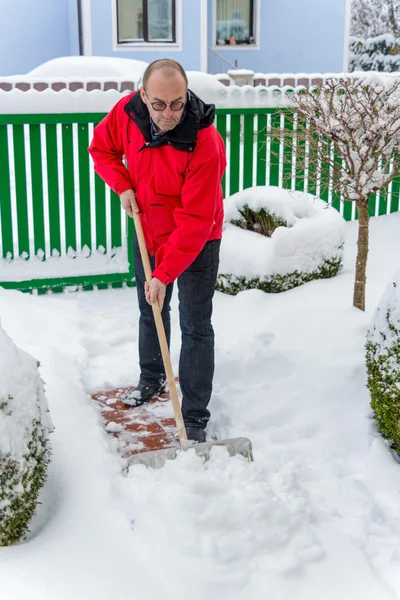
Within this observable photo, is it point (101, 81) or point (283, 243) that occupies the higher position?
point (101, 81)

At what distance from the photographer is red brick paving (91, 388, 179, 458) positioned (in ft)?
11.6

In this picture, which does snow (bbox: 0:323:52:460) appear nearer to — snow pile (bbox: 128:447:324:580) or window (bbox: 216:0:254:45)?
snow pile (bbox: 128:447:324:580)

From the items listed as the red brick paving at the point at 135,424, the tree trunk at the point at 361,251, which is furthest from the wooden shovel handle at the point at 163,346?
the tree trunk at the point at 361,251

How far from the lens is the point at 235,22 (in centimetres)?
1736

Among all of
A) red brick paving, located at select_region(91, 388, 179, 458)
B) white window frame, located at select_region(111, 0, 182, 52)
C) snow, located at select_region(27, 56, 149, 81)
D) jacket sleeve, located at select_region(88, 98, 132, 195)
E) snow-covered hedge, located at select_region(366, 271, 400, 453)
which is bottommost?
red brick paving, located at select_region(91, 388, 179, 458)

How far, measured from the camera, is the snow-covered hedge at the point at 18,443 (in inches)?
93.9

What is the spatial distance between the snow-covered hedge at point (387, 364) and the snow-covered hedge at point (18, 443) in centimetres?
150

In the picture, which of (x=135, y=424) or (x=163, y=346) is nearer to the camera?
(x=163, y=346)

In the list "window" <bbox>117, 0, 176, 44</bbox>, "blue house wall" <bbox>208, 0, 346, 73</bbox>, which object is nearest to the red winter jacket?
"window" <bbox>117, 0, 176, 44</bbox>

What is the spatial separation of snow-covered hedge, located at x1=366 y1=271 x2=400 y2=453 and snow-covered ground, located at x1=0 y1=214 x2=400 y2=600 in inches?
7.3

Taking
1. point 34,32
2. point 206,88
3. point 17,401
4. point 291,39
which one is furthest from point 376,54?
point 17,401

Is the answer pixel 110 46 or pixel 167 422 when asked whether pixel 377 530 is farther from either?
pixel 110 46

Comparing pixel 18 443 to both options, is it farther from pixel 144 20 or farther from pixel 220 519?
pixel 144 20

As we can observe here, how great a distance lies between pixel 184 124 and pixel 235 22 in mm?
15587
